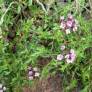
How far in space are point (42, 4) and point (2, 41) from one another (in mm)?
443

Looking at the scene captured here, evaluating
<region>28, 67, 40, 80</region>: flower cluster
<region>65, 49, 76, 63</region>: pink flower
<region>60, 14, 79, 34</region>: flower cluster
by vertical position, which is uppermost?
<region>60, 14, 79, 34</region>: flower cluster

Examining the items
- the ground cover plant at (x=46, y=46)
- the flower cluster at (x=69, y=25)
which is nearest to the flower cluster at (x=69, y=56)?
the ground cover plant at (x=46, y=46)

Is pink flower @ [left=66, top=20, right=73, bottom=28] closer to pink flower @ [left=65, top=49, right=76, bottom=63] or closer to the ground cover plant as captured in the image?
the ground cover plant

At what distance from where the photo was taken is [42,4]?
2.83 metres

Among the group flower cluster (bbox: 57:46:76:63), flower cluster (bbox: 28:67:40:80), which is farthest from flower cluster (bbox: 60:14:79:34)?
flower cluster (bbox: 28:67:40:80)

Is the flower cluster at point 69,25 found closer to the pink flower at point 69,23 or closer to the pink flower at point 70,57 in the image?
the pink flower at point 69,23

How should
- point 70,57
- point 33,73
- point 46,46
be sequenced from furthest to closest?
1. point 46,46
2. point 33,73
3. point 70,57

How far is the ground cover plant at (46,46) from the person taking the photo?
251 centimetres

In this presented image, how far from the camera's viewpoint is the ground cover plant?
8.22 ft

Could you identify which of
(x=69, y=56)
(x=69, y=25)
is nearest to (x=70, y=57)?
(x=69, y=56)

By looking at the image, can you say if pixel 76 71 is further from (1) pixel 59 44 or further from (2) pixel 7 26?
(2) pixel 7 26

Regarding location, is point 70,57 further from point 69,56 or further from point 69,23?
point 69,23

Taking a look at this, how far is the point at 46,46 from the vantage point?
8.74 feet

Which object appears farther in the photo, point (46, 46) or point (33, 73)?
point (46, 46)
